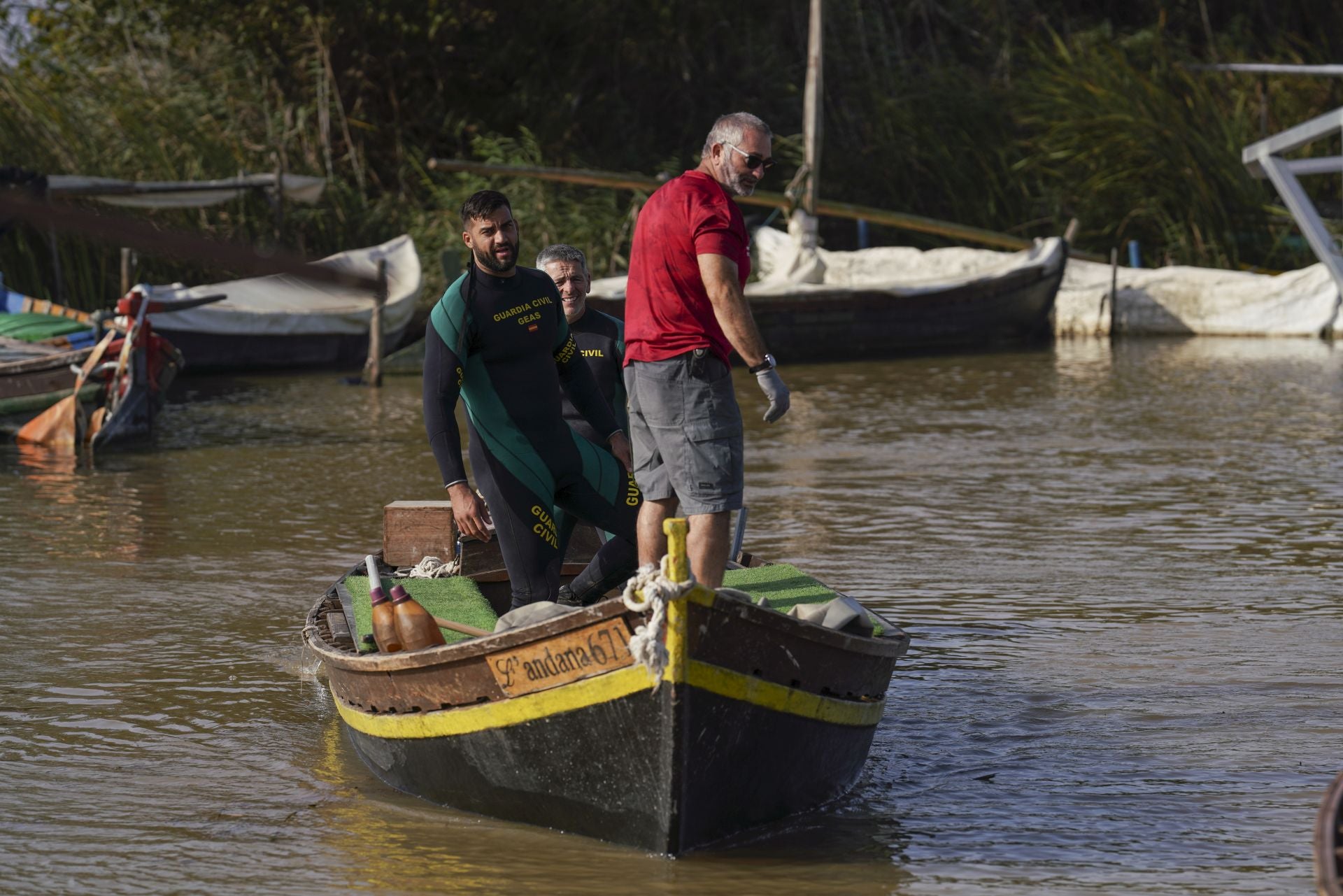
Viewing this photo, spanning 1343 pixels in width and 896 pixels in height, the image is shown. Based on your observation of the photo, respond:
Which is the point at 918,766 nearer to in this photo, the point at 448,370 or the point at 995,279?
the point at 448,370

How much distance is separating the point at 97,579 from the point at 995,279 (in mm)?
15703

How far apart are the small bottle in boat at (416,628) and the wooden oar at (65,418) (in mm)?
9397

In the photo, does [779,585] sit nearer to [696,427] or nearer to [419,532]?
[696,427]

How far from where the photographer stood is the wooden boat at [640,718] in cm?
489

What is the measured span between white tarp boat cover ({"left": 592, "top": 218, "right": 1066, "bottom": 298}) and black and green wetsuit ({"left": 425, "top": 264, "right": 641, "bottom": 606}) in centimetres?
1541

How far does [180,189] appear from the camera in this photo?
21469 millimetres

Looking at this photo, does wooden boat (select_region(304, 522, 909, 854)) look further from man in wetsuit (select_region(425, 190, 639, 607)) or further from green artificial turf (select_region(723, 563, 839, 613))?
man in wetsuit (select_region(425, 190, 639, 607))

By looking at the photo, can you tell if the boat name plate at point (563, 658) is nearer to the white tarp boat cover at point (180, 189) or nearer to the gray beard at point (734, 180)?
the gray beard at point (734, 180)

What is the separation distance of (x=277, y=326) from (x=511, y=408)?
49.4ft

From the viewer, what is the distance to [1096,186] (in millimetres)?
26344

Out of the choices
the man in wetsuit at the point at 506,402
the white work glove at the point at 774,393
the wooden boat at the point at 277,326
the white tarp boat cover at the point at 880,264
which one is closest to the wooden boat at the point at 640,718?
the white work glove at the point at 774,393

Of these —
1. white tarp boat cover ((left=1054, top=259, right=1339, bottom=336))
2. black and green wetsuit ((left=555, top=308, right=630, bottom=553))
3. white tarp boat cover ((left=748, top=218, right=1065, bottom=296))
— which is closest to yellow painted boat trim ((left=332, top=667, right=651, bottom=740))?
black and green wetsuit ((left=555, top=308, right=630, bottom=553))

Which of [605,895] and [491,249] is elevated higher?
[491,249]

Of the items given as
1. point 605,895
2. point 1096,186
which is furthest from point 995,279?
point 605,895
